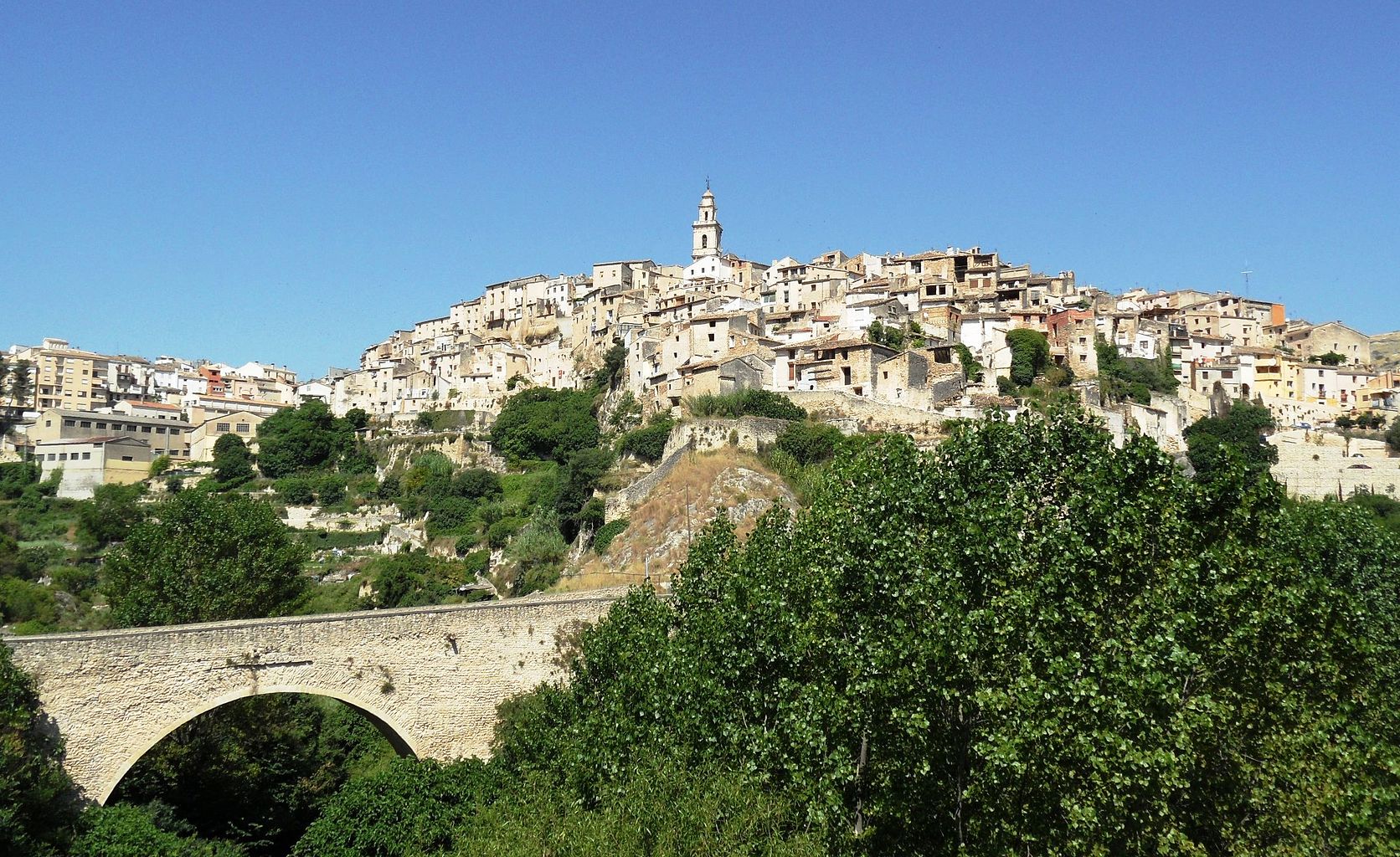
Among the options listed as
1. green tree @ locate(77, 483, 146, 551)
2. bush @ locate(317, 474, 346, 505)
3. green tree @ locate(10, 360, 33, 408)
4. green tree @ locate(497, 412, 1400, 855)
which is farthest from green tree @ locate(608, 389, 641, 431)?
green tree @ locate(10, 360, 33, 408)

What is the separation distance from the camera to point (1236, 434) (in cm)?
5653

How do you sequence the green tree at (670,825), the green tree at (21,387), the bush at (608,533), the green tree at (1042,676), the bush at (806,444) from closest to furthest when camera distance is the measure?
the green tree at (1042,676) → the green tree at (670,825) → the bush at (608,533) → the bush at (806,444) → the green tree at (21,387)

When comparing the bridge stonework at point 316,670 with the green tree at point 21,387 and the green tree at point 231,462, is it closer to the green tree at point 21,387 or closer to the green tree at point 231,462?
the green tree at point 231,462

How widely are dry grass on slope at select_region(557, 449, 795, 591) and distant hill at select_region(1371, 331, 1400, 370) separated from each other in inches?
2360

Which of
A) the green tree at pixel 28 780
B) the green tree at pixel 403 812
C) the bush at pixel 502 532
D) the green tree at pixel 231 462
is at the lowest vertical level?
the green tree at pixel 403 812

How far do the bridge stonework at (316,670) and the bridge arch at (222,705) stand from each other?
2 centimetres

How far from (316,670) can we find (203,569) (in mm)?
9286

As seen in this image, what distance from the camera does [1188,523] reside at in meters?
15.3

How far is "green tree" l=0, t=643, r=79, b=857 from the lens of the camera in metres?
17.6

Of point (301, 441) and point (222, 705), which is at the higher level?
point (301, 441)

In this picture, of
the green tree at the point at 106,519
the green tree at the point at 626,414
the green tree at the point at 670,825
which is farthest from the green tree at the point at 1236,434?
the green tree at the point at 106,519

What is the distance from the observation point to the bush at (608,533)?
39.2 m

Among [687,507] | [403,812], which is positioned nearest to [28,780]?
[403,812]

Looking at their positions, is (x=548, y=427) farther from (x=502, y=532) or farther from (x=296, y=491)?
(x=502, y=532)
